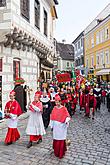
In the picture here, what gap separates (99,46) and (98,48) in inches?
19.6

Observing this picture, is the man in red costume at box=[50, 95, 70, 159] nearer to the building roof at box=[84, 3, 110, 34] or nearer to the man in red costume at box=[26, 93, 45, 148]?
the man in red costume at box=[26, 93, 45, 148]

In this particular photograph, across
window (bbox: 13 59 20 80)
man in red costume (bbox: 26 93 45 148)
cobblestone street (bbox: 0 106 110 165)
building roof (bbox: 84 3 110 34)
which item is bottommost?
cobblestone street (bbox: 0 106 110 165)

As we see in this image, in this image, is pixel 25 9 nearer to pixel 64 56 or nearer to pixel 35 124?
pixel 35 124

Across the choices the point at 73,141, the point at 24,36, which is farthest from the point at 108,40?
the point at 73,141

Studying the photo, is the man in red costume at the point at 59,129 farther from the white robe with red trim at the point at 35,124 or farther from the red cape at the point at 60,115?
the white robe with red trim at the point at 35,124

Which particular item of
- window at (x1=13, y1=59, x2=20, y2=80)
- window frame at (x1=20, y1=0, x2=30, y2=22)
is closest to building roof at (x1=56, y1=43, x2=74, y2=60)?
window frame at (x1=20, y1=0, x2=30, y2=22)

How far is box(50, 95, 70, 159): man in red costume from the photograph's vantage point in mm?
5543

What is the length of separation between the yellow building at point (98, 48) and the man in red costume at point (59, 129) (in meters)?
20.2

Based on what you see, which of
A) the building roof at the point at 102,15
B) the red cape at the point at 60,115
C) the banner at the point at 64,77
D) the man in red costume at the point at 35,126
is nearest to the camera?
the red cape at the point at 60,115

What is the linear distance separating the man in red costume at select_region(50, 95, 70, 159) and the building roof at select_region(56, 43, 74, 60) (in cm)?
4705

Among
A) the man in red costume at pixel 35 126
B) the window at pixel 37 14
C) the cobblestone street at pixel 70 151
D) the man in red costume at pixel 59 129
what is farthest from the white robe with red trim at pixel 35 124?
the window at pixel 37 14

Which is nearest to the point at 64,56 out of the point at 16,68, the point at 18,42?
the point at 16,68

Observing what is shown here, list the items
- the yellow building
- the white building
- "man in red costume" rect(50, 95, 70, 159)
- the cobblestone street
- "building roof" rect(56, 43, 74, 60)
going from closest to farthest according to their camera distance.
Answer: the cobblestone street → "man in red costume" rect(50, 95, 70, 159) → the white building → the yellow building → "building roof" rect(56, 43, 74, 60)

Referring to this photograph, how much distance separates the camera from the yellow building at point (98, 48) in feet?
94.5
